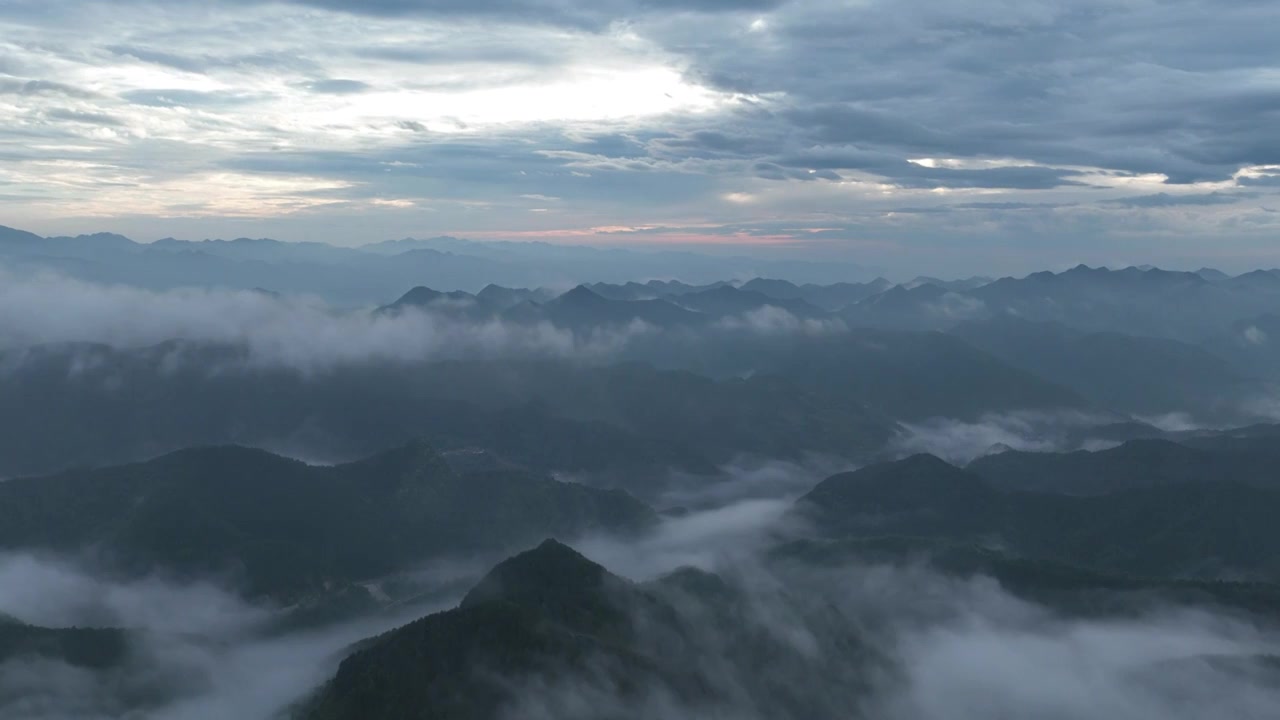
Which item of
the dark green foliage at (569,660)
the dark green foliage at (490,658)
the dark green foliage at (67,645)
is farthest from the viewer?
the dark green foliage at (67,645)

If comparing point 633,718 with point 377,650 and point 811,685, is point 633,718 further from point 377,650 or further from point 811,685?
point 811,685

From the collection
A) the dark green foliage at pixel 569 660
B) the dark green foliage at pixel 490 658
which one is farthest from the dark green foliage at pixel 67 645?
the dark green foliage at pixel 490 658

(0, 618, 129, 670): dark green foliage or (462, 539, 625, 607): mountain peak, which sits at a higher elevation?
(462, 539, 625, 607): mountain peak

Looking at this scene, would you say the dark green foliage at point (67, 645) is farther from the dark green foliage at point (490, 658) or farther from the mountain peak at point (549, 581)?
the mountain peak at point (549, 581)

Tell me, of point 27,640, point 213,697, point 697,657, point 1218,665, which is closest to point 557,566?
point 697,657

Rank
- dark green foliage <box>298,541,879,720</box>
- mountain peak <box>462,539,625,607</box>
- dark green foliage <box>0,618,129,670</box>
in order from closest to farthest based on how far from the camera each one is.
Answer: dark green foliage <box>298,541,879,720</box> < dark green foliage <box>0,618,129,670</box> < mountain peak <box>462,539,625,607</box>

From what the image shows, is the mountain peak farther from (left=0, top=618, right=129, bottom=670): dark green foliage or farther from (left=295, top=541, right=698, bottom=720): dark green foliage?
(left=0, top=618, right=129, bottom=670): dark green foliage

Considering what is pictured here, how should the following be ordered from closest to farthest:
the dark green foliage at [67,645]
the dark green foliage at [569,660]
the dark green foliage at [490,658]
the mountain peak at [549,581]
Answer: the dark green foliage at [490,658], the dark green foliage at [569,660], the dark green foliage at [67,645], the mountain peak at [549,581]

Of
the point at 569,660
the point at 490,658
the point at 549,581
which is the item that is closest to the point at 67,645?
the point at 490,658

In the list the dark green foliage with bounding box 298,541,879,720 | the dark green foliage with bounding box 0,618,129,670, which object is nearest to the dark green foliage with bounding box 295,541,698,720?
the dark green foliage with bounding box 298,541,879,720

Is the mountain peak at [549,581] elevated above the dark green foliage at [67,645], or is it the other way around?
the mountain peak at [549,581]

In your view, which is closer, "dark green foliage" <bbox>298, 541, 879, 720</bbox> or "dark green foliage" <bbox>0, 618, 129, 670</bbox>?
"dark green foliage" <bbox>298, 541, 879, 720</bbox>
